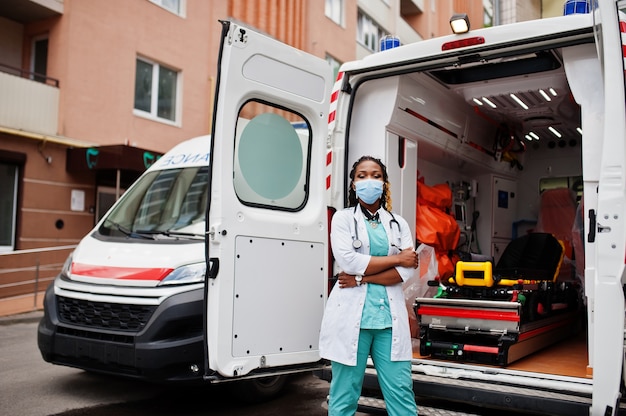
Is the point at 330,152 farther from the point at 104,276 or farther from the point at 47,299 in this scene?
the point at 47,299

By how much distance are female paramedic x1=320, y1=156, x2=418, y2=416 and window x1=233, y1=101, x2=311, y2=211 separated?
72 cm

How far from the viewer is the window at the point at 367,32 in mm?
22641

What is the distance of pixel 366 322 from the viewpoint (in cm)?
350

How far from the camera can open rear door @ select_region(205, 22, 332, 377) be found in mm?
3795

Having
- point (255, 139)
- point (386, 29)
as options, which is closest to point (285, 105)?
point (255, 139)

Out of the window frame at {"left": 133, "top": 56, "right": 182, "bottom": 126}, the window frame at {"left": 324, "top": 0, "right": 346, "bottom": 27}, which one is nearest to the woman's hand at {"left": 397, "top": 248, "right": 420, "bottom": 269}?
the window frame at {"left": 133, "top": 56, "right": 182, "bottom": 126}

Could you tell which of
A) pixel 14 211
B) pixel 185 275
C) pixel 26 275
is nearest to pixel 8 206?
pixel 14 211

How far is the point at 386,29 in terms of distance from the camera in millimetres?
24328

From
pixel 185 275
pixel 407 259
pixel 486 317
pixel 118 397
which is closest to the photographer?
pixel 407 259

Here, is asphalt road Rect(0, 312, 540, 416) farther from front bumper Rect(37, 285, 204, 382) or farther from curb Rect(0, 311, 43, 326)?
curb Rect(0, 311, 43, 326)

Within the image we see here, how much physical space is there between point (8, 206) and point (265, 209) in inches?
376

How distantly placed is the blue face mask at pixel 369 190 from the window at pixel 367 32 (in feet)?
63.8

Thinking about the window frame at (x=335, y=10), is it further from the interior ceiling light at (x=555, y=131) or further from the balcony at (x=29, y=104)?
the interior ceiling light at (x=555, y=131)

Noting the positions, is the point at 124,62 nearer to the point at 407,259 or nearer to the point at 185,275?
the point at 185,275
